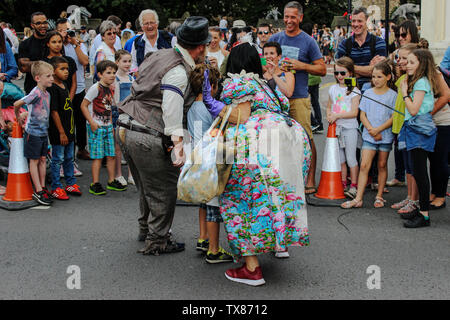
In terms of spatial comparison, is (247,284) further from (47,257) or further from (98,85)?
(98,85)

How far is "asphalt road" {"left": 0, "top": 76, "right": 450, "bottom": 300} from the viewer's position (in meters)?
4.29

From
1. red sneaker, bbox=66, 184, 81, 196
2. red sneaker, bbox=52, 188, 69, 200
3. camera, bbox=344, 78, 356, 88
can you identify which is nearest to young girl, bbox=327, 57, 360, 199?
camera, bbox=344, 78, 356, 88

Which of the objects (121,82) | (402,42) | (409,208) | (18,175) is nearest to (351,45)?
(402,42)

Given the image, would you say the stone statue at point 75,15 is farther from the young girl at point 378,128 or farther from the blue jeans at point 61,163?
the young girl at point 378,128

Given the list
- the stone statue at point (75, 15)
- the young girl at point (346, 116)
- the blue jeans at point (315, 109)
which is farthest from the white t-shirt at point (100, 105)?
the stone statue at point (75, 15)

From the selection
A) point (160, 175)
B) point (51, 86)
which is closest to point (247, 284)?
A: point (160, 175)

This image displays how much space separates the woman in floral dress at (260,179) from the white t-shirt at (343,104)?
2.53 m

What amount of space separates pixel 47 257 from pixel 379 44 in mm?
4727

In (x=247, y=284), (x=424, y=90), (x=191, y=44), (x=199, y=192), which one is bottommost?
(x=247, y=284)

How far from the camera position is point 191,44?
15.0ft

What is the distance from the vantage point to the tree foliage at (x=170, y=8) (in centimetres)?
3606

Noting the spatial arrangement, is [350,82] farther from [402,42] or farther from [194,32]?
[194,32]

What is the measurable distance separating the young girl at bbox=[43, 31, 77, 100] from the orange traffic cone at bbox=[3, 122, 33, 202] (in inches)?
55.2
